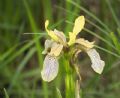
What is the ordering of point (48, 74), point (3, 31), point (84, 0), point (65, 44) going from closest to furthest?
point (48, 74) → point (65, 44) → point (84, 0) → point (3, 31)

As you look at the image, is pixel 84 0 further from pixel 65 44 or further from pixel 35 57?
pixel 65 44

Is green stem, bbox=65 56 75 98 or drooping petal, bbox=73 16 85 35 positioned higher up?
drooping petal, bbox=73 16 85 35

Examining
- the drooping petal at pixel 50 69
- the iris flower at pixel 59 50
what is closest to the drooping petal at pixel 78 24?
the iris flower at pixel 59 50

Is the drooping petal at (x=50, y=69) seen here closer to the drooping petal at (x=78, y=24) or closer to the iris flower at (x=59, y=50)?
the iris flower at (x=59, y=50)

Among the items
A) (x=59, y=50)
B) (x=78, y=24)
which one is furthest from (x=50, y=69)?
(x=78, y=24)

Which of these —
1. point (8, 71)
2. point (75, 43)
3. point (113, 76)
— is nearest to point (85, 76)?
point (113, 76)

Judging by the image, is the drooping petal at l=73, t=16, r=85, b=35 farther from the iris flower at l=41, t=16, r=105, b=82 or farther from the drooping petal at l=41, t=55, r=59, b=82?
the drooping petal at l=41, t=55, r=59, b=82

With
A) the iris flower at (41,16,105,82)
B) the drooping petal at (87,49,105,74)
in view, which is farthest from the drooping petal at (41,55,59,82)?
the drooping petal at (87,49,105,74)
